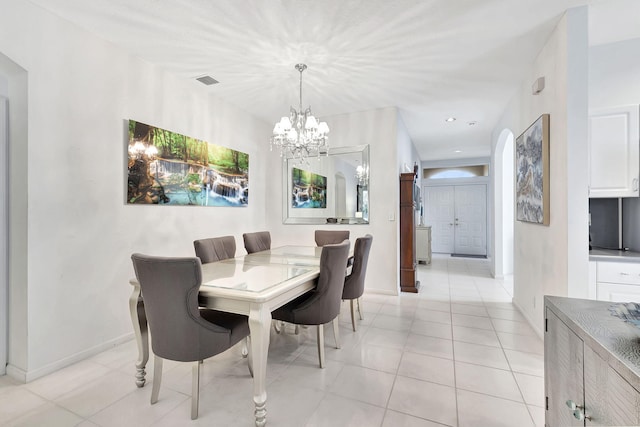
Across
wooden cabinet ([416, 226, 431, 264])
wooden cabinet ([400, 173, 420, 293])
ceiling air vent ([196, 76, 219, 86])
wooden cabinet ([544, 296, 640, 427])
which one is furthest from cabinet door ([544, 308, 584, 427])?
wooden cabinet ([416, 226, 431, 264])

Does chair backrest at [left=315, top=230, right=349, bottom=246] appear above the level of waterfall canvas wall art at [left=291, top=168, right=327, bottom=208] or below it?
below

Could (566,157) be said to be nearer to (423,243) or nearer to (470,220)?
(423,243)

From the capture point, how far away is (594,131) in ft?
7.63

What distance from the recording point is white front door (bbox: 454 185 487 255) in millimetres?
8000

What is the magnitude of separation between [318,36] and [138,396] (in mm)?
2964

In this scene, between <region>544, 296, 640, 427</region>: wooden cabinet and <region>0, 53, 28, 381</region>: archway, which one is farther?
<region>0, 53, 28, 381</region>: archway

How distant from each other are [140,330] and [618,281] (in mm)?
3416

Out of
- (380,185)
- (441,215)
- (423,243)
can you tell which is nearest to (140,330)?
(380,185)

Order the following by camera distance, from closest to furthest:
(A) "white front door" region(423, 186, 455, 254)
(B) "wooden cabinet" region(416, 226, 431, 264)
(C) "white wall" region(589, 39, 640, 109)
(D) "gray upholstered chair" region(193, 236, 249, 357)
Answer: (C) "white wall" region(589, 39, 640, 109) → (D) "gray upholstered chair" region(193, 236, 249, 357) → (B) "wooden cabinet" region(416, 226, 431, 264) → (A) "white front door" region(423, 186, 455, 254)

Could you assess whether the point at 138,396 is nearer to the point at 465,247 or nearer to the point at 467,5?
the point at 467,5

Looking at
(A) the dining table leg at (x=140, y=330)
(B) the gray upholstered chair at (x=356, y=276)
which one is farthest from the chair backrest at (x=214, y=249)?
(B) the gray upholstered chair at (x=356, y=276)

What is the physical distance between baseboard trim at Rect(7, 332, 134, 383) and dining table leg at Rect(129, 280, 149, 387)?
0.76m

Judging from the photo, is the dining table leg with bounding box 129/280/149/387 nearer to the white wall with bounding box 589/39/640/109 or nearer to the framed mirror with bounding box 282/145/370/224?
the framed mirror with bounding box 282/145/370/224

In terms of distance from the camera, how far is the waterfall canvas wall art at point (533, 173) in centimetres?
248
